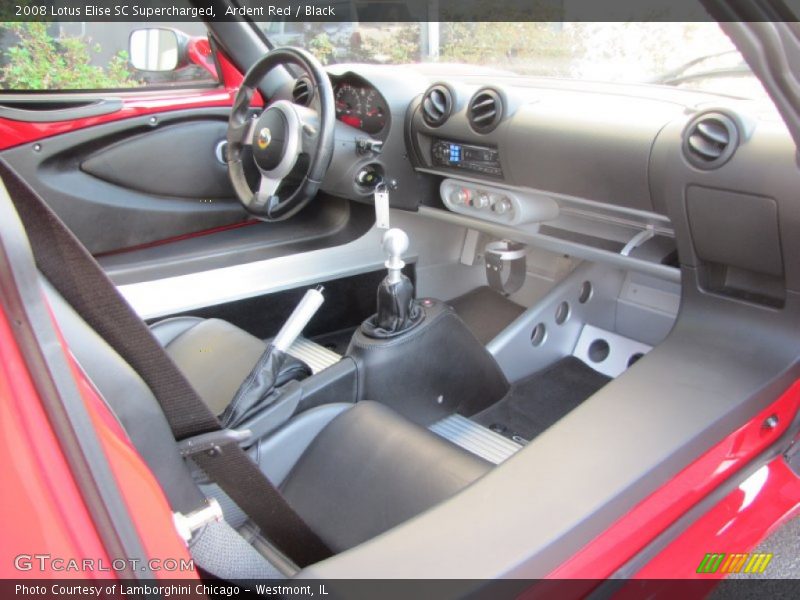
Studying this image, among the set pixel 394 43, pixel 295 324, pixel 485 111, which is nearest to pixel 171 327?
pixel 295 324

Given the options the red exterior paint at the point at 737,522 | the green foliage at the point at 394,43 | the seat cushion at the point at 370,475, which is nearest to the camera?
the red exterior paint at the point at 737,522

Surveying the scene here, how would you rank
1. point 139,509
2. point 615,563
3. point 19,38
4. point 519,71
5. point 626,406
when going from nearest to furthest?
point 139,509 < point 615,563 < point 626,406 < point 519,71 < point 19,38

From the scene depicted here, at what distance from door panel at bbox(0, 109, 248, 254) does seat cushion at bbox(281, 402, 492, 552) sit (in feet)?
3.90

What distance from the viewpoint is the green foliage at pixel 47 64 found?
7.96 feet

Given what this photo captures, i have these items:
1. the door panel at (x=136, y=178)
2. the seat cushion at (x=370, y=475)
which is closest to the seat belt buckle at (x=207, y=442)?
the seat cushion at (x=370, y=475)

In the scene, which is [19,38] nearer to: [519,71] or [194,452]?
[519,71]

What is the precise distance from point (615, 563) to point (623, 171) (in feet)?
2.96

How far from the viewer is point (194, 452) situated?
2.37ft

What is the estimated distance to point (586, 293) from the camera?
2.19 metres

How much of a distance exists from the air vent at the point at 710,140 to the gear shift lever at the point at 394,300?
2.35ft

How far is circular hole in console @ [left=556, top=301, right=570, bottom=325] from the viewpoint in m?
2.15

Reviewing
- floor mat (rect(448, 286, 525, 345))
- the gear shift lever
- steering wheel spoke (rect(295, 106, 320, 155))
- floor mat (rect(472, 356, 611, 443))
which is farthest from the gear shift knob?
floor mat (rect(448, 286, 525, 345))

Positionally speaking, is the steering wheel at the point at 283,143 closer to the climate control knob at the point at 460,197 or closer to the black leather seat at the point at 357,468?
the climate control knob at the point at 460,197

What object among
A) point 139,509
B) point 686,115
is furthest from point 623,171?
point 139,509
